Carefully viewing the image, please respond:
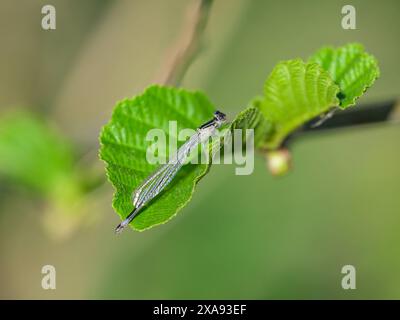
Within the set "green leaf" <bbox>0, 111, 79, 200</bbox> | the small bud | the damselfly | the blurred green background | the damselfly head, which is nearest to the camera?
the damselfly

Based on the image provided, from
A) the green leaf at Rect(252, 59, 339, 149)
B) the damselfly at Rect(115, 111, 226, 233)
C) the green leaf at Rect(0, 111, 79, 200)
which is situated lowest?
the damselfly at Rect(115, 111, 226, 233)

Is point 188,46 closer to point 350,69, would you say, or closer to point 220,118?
point 220,118

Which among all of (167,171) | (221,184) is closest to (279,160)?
(167,171)

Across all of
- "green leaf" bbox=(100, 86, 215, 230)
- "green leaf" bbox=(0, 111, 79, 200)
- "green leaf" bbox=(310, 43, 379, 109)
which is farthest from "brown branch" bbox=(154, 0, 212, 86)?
"green leaf" bbox=(0, 111, 79, 200)

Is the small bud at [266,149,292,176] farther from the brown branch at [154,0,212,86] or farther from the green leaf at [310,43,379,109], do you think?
the brown branch at [154,0,212,86]

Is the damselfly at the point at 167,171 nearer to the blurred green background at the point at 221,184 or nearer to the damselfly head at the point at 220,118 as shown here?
the damselfly head at the point at 220,118

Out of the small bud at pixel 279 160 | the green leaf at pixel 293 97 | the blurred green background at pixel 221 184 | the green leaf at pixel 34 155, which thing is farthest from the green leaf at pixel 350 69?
the blurred green background at pixel 221 184
